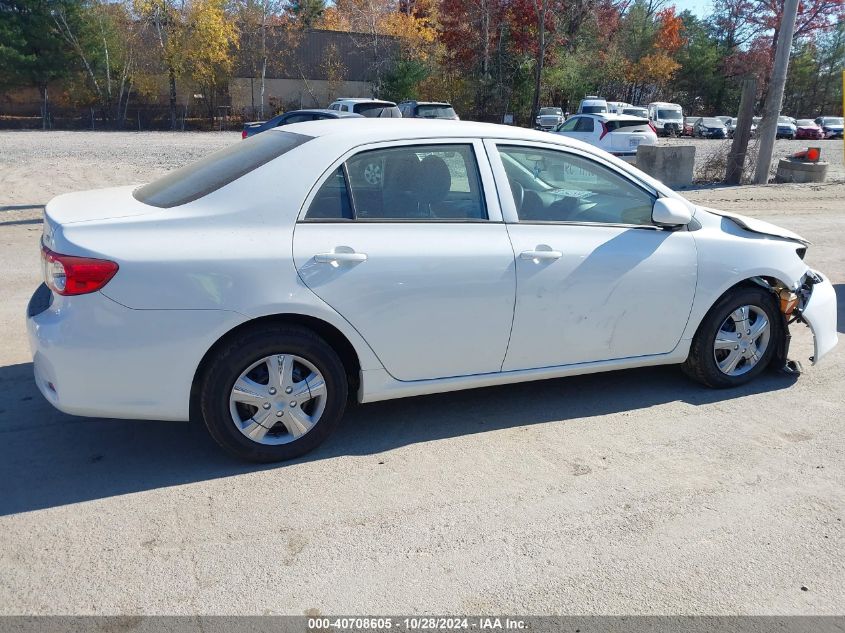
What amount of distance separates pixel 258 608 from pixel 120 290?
1568 mm

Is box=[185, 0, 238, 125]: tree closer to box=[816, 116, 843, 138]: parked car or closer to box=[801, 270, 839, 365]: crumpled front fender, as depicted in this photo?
box=[816, 116, 843, 138]: parked car

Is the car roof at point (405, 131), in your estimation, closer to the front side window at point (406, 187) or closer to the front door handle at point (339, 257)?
the front side window at point (406, 187)

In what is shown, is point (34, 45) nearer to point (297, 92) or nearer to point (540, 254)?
point (297, 92)

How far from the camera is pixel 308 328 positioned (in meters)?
3.93

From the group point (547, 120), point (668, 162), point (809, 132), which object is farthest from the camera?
point (809, 132)

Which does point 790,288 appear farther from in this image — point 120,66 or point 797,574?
point 120,66

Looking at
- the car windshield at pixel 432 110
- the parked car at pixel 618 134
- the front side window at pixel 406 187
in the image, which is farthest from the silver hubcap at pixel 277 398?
the car windshield at pixel 432 110

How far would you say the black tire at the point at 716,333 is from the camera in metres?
4.91

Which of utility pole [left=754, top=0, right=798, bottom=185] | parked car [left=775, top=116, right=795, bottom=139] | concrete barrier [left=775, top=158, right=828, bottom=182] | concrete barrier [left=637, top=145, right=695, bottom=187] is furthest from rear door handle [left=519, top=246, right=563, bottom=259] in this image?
parked car [left=775, top=116, right=795, bottom=139]

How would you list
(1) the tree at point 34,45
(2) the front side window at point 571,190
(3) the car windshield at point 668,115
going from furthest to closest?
(3) the car windshield at point 668,115 → (1) the tree at point 34,45 → (2) the front side window at point 571,190

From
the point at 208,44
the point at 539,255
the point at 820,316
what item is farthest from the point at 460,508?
the point at 208,44

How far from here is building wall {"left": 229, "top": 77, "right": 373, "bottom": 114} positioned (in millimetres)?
50469

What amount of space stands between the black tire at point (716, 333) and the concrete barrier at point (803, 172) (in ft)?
53.0

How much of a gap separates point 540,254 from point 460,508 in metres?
1.49
